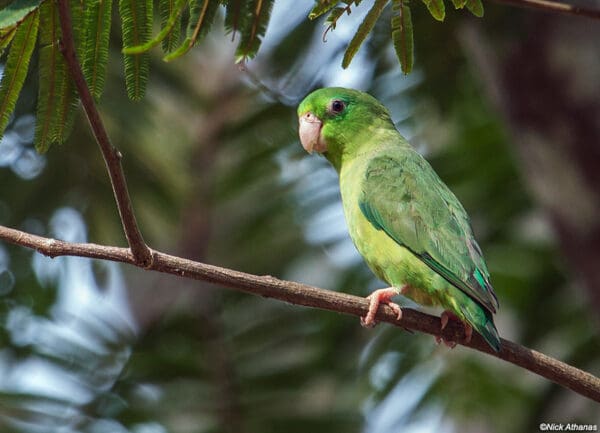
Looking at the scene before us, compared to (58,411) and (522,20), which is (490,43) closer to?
(522,20)

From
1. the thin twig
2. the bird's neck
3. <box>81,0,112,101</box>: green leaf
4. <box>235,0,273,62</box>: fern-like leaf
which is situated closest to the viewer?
the thin twig

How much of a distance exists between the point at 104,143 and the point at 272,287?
2.31 feet

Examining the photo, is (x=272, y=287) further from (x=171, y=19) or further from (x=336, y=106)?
(x=336, y=106)

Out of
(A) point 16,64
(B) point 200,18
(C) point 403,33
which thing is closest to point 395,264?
(C) point 403,33

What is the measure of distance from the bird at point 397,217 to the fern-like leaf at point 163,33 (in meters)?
1.22

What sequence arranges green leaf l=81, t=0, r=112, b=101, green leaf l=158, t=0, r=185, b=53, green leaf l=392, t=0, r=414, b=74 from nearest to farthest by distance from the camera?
green leaf l=158, t=0, r=185, b=53 → green leaf l=81, t=0, r=112, b=101 → green leaf l=392, t=0, r=414, b=74

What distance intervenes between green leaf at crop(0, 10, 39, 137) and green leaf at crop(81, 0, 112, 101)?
17 centimetres

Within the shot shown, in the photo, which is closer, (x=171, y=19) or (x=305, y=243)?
(x=171, y=19)

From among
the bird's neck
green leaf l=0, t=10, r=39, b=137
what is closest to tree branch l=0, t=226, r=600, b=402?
green leaf l=0, t=10, r=39, b=137

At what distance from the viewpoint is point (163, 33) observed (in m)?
2.45

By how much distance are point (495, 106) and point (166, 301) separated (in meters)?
3.62

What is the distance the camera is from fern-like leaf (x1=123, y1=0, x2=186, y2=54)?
7.74 ft

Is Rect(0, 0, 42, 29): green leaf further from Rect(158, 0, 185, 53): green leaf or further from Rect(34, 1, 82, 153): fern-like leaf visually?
Rect(158, 0, 185, 53): green leaf

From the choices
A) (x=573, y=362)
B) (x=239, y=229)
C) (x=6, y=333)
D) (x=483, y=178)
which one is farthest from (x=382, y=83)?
(x=6, y=333)
